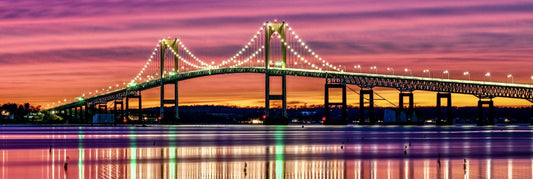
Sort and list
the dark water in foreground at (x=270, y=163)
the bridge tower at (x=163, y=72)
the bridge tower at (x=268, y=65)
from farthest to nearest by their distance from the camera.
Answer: the bridge tower at (x=163, y=72) < the bridge tower at (x=268, y=65) < the dark water in foreground at (x=270, y=163)

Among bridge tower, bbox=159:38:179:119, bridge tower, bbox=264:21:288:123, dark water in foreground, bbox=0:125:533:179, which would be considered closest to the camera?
dark water in foreground, bbox=0:125:533:179

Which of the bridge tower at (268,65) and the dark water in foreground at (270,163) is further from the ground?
the bridge tower at (268,65)

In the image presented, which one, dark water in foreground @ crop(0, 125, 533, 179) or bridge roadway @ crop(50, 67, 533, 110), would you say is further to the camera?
bridge roadway @ crop(50, 67, 533, 110)

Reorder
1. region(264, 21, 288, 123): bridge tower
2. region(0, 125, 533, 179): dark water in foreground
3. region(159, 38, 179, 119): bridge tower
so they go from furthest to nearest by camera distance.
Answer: region(159, 38, 179, 119): bridge tower < region(264, 21, 288, 123): bridge tower < region(0, 125, 533, 179): dark water in foreground

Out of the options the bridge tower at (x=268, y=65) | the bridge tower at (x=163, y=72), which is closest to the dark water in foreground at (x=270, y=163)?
the bridge tower at (x=268, y=65)

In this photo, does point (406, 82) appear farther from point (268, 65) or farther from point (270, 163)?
point (270, 163)

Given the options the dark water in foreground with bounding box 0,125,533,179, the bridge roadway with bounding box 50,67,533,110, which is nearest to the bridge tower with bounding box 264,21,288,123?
the bridge roadway with bounding box 50,67,533,110

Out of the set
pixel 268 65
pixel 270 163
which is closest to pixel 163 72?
pixel 268 65

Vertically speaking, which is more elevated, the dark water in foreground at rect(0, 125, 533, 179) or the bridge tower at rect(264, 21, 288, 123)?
the bridge tower at rect(264, 21, 288, 123)

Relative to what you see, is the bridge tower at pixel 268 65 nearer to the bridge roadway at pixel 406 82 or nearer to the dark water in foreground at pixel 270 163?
the bridge roadway at pixel 406 82

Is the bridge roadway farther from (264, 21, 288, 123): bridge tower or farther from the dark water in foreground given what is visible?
the dark water in foreground

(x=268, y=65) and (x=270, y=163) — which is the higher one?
(x=268, y=65)
